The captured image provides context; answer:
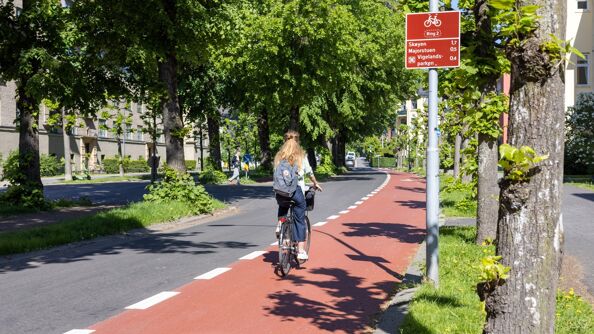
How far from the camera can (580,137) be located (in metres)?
33.2

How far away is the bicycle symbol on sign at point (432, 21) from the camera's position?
621 centimetres

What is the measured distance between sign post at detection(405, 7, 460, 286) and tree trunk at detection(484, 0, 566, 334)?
3.02m

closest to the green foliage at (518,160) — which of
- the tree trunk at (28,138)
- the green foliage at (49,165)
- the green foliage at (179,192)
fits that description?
the green foliage at (179,192)

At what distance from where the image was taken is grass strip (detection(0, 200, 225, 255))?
9.92 metres

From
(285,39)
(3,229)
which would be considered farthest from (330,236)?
(285,39)

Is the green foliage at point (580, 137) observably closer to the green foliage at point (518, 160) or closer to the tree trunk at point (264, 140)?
the tree trunk at point (264, 140)

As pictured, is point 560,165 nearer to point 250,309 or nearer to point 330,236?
point 250,309

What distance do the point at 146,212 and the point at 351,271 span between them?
6.74 metres

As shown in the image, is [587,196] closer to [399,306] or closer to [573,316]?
[573,316]

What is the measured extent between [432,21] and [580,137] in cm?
3057

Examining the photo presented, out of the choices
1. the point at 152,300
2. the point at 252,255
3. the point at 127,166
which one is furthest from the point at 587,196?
the point at 127,166

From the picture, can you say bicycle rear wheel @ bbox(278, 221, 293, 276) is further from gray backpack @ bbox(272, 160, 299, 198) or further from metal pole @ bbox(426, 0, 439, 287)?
metal pole @ bbox(426, 0, 439, 287)

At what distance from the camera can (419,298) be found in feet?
19.3

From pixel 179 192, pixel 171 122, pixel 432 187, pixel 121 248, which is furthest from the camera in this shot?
pixel 171 122
